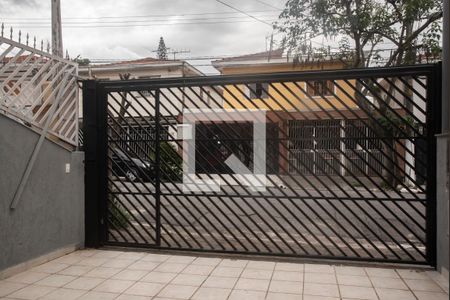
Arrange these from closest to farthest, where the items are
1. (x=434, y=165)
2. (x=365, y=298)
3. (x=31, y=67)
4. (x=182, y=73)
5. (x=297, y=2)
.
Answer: (x=365, y=298)
(x=434, y=165)
(x=31, y=67)
(x=297, y=2)
(x=182, y=73)

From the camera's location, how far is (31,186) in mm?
4637

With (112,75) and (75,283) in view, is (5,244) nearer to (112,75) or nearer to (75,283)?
(75,283)

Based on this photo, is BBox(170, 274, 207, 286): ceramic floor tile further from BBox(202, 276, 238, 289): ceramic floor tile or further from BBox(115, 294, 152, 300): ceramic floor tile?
BBox(115, 294, 152, 300): ceramic floor tile

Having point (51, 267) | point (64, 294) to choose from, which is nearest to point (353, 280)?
point (64, 294)

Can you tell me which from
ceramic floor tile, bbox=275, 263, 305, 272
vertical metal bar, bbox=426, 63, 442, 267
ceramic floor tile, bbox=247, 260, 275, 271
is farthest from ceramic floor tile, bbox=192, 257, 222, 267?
vertical metal bar, bbox=426, 63, 442, 267

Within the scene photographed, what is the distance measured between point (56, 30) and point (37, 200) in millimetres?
3978

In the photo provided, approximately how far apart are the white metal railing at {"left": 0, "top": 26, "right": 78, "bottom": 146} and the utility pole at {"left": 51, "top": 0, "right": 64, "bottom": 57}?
1.84 metres

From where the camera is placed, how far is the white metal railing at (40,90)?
4461 millimetres

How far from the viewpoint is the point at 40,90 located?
5.07m

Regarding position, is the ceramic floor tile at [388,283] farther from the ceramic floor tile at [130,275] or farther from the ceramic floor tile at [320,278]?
the ceramic floor tile at [130,275]

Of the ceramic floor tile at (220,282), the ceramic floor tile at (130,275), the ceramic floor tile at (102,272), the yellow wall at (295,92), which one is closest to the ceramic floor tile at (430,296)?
the ceramic floor tile at (220,282)

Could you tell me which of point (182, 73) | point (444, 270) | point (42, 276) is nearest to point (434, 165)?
point (444, 270)

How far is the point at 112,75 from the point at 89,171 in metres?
19.0

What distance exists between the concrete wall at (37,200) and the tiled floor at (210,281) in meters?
0.28
